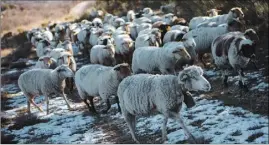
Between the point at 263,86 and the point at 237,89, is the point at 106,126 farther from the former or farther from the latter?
the point at 263,86

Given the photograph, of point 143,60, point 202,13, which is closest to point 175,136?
point 143,60

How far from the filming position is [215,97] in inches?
436

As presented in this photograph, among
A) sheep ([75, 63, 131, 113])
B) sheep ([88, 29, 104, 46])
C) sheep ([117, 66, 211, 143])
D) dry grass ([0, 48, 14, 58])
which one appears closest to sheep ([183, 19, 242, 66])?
sheep ([75, 63, 131, 113])

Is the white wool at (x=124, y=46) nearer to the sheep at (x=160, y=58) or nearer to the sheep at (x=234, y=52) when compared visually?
the sheep at (x=160, y=58)

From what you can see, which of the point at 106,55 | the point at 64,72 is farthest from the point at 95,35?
the point at 64,72

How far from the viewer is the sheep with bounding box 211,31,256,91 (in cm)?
1048

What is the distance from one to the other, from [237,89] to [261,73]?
1.46m

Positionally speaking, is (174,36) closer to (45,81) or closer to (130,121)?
(45,81)

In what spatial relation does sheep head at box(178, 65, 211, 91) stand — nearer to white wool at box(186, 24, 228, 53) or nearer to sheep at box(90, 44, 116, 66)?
white wool at box(186, 24, 228, 53)

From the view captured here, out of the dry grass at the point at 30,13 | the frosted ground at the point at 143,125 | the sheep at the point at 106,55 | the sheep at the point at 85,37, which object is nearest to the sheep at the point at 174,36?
the frosted ground at the point at 143,125

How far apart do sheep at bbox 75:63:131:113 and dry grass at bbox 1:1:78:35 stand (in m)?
27.0

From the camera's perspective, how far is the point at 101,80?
35.4ft

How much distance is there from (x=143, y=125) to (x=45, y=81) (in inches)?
150

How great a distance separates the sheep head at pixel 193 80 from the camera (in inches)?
289
